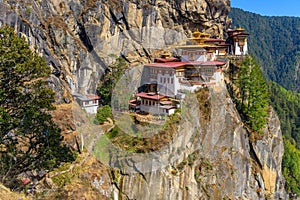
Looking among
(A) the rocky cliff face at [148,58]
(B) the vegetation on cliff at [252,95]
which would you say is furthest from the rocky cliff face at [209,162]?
(B) the vegetation on cliff at [252,95]

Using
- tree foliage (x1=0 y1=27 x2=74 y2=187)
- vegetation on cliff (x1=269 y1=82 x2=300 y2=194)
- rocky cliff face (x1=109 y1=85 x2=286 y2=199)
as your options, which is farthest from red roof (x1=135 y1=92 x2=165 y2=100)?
vegetation on cliff (x1=269 y1=82 x2=300 y2=194)

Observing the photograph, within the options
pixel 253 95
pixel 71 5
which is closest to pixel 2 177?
pixel 253 95

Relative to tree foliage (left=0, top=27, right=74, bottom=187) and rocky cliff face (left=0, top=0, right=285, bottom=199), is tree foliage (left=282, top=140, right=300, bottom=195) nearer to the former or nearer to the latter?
rocky cliff face (left=0, top=0, right=285, bottom=199)

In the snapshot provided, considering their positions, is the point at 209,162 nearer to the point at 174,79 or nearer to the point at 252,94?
the point at 174,79

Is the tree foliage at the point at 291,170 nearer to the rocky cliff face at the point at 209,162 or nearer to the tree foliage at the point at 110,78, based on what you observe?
the rocky cliff face at the point at 209,162

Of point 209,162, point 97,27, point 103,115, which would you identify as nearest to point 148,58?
point 97,27
